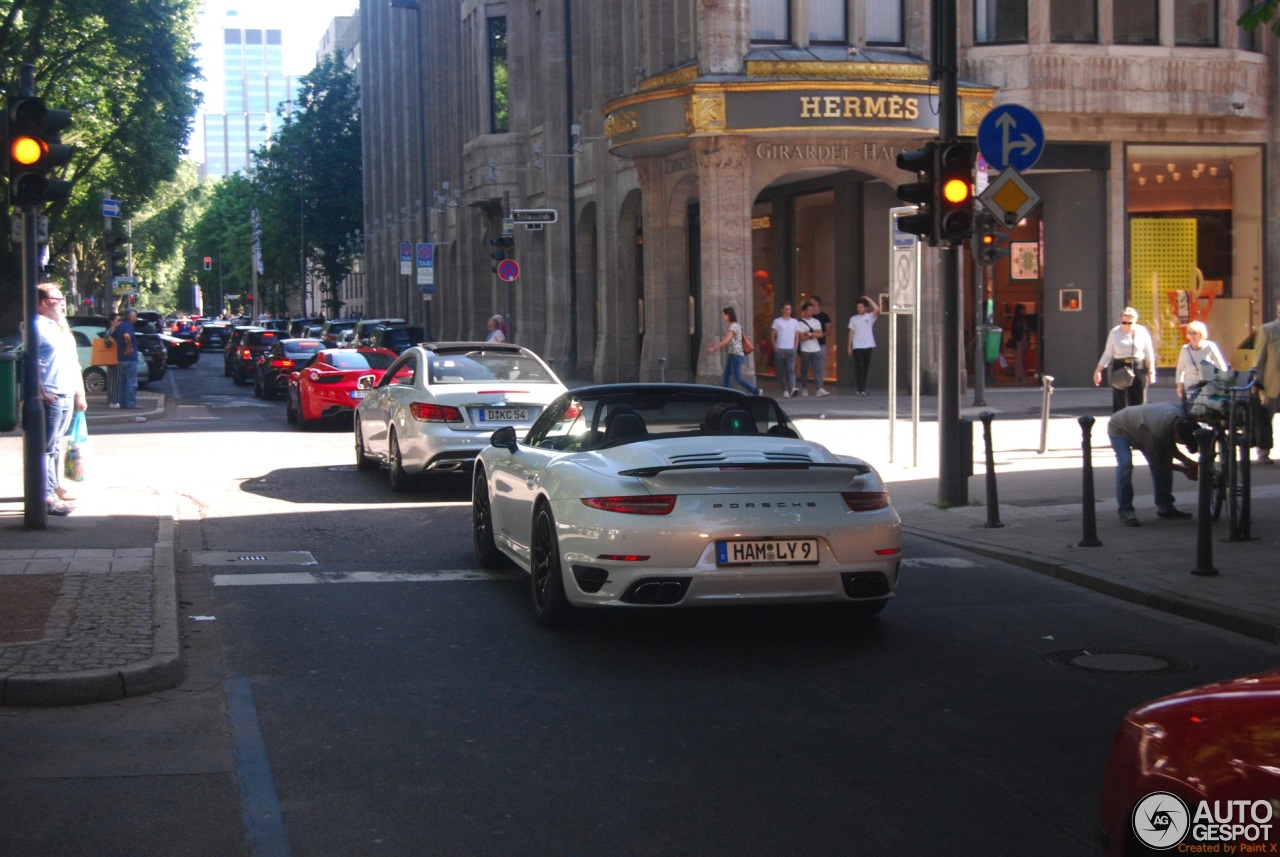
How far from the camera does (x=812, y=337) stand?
30.8 m

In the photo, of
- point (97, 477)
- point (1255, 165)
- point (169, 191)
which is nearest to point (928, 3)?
point (1255, 165)

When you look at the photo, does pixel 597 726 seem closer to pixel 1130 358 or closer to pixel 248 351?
pixel 1130 358


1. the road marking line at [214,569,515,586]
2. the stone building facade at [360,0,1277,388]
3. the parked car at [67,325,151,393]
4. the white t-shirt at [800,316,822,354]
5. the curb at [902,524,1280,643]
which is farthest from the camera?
the parked car at [67,325,151,393]

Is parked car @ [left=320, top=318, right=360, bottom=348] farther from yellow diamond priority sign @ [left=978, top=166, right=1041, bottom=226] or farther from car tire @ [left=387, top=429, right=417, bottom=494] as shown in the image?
yellow diamond priority sign @ [left=978, top=166, right=1041, bottom=226]

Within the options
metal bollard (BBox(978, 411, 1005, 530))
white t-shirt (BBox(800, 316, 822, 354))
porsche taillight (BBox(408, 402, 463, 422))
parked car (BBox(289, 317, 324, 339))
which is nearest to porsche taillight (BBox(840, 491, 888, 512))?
metal bollard (BBox(978, 411, 1005, 530))

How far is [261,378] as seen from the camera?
36.7 m

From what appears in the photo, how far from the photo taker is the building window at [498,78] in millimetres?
49969

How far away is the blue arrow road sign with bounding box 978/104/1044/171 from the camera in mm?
14148

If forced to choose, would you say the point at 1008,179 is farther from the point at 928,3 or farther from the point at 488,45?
the point at 488,45

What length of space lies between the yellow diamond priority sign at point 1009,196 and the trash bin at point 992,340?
15642 mm

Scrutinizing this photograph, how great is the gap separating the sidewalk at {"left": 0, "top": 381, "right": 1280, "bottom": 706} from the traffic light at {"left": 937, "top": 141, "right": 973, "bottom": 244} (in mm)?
2535

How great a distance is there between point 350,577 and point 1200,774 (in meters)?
8.13

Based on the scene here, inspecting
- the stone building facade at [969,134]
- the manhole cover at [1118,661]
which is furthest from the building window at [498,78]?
the manhole cover at [1118,661]

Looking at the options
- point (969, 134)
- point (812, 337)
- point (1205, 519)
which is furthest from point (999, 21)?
point (1205, 519)
